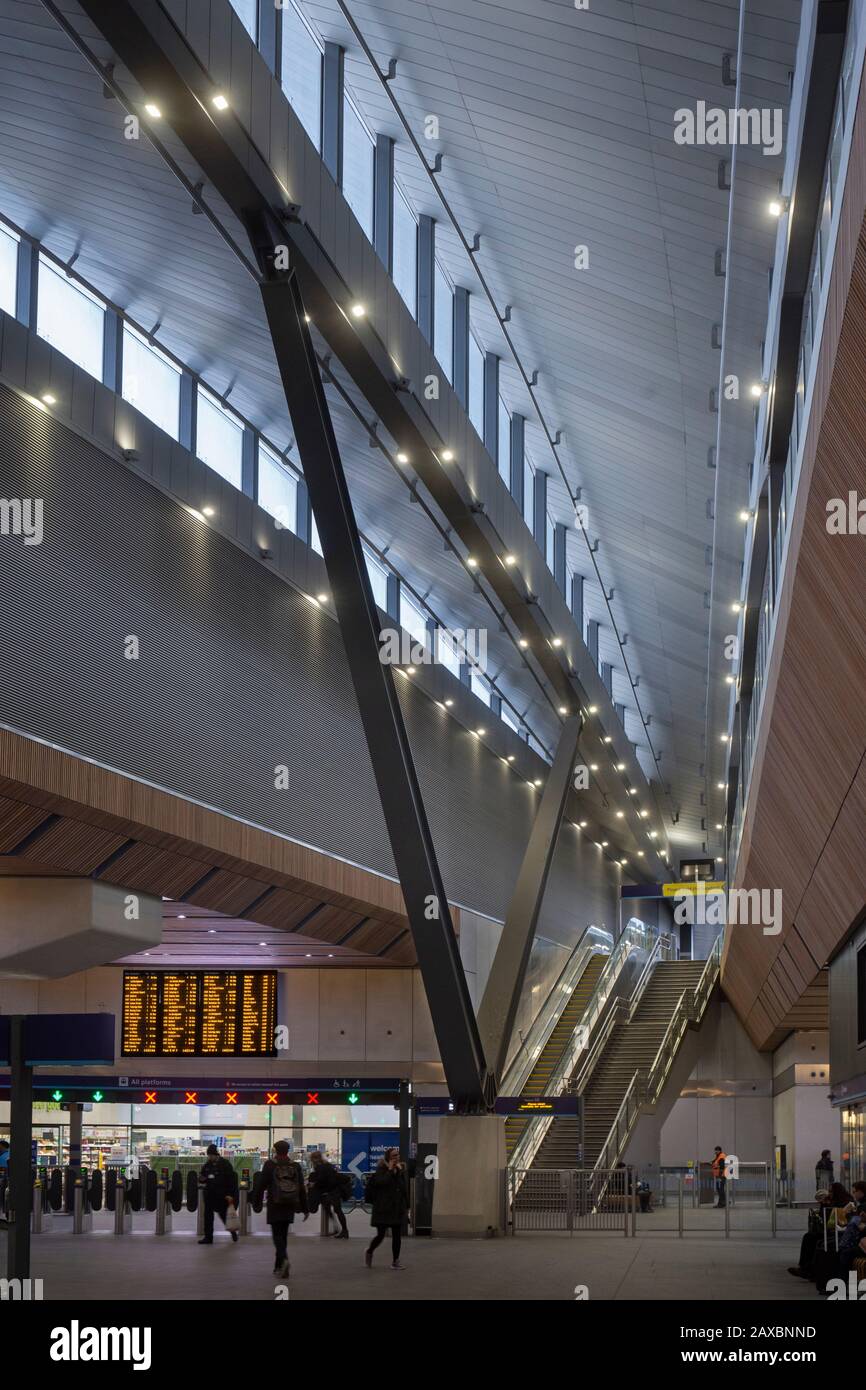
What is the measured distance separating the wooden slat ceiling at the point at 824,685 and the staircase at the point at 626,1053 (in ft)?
24.6

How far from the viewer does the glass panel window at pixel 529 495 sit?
33281 mm

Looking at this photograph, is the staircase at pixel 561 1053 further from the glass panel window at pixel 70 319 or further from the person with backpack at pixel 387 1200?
the glass panel window at pixel 70 319

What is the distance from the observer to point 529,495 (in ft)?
111

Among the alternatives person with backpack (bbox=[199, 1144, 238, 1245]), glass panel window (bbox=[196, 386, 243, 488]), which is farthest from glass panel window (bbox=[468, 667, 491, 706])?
person with backpack (bbox=[199, 1144, 238, 1245])

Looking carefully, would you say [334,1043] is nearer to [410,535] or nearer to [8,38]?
[410,535]

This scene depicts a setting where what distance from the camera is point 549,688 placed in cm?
3875

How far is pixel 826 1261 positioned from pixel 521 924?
1394 cm

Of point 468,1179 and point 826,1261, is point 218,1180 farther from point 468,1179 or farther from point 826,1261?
point 826,1261

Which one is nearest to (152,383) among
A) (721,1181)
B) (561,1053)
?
(721,1181)

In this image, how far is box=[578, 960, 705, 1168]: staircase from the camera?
3459cm

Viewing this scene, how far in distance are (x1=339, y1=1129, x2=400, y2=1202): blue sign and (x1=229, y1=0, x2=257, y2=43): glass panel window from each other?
75.3ft

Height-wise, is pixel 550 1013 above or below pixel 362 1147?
above

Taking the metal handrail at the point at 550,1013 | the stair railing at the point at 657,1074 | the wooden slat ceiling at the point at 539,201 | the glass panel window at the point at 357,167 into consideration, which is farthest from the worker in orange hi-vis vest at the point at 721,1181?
the glass panel window at the point at 357,167
